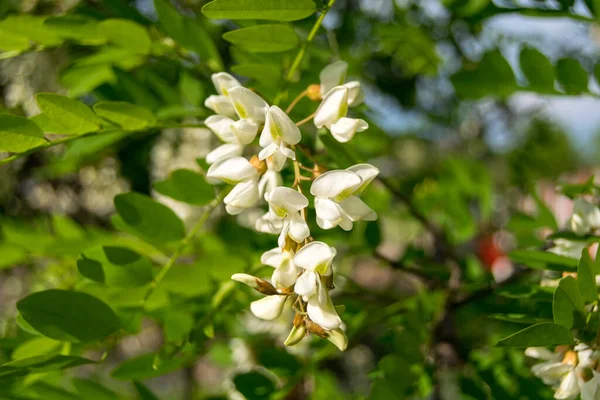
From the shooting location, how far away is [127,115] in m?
0.45

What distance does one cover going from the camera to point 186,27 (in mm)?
553

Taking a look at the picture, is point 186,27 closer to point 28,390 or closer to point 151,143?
point 28,390

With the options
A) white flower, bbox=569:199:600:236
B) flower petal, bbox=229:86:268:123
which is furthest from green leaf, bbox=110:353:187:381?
white flower, bbox=569:199:600:236

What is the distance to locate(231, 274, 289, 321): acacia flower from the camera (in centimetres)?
34

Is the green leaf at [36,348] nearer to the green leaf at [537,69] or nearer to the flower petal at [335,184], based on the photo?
the flower petal at [335,184]

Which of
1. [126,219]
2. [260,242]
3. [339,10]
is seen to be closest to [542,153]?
[339,10]

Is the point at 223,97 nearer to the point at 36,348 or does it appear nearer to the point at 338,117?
the point at 338,117

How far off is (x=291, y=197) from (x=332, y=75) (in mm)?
124

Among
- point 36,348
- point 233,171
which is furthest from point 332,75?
point 36,348

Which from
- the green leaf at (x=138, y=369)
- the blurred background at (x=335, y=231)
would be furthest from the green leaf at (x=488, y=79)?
the green leaf at (x=138, y=369)

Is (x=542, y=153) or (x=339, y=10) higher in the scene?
(x=339, y=10)

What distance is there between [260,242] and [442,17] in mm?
810

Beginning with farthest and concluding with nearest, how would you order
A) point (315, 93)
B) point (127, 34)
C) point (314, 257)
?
point (127, 34), point (315, 93), point (314, 257)

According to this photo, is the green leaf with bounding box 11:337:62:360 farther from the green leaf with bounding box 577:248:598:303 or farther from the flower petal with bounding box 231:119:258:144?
the green leaf with bounding box 577:248:598:303
